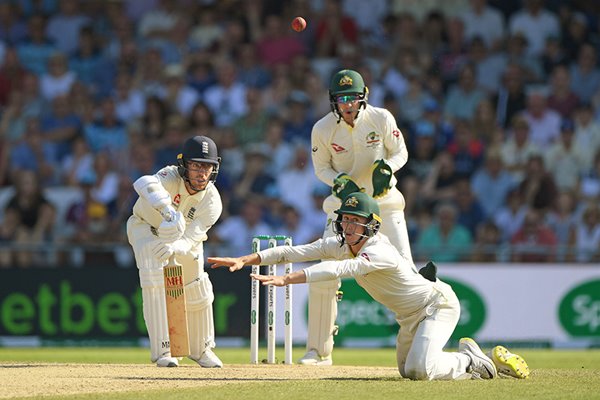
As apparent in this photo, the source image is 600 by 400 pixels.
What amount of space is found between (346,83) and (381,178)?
768 mm

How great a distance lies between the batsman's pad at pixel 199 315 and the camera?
30.9 feet

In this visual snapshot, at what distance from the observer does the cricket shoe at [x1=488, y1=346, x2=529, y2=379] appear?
8.53 m

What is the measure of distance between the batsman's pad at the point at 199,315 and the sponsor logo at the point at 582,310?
18.8 feet

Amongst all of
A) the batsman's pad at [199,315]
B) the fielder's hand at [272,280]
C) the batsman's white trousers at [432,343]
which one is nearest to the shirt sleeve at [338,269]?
the fielder's hand at [272,280]

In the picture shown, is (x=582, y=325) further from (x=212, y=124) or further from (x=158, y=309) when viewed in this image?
(x=158, y=309)

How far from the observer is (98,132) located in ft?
51.4

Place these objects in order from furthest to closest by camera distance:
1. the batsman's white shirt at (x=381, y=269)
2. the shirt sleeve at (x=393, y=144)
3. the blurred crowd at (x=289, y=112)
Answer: the blurred crowd at (x=289, y=112) < the shirt sleeve at (x=393, y=144) < the batsman's white shirt at (x=381, y=269)

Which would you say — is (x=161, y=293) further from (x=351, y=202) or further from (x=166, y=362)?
(x=351, y=202)

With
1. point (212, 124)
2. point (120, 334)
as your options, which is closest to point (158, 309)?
point (120, 334)

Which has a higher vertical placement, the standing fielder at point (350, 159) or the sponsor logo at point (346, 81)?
the sponsor logo at point (346, 81)

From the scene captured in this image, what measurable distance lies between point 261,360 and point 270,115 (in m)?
5.97

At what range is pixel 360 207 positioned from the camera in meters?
8.00

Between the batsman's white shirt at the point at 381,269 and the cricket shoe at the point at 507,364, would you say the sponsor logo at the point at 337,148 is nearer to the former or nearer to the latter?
the batsman's white shirt at the point at 381,269

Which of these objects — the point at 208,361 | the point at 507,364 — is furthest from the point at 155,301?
the point at 507,364
